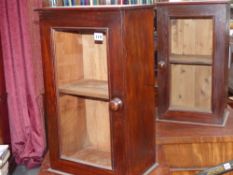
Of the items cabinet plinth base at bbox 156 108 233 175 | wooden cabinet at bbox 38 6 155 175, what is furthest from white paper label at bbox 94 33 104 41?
cabinet plinth base at bbox 156 108 233 175

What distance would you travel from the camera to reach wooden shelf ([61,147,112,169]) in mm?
1282

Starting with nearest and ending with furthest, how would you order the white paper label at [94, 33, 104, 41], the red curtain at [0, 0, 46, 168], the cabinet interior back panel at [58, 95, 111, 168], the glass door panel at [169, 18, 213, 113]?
the white paper label at [94, 33, 104, 41], the cabinet interior back panel at [58, 95, 111, 168], the red curtain at [0, 0, 46, 168], the glass door panel at [169, 18, 213, 113]

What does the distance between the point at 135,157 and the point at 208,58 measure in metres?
0.88

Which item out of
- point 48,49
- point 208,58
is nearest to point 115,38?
point 48,49

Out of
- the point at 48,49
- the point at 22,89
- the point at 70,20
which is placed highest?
the point at 70,20

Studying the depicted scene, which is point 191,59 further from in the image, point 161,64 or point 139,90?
point 139,90

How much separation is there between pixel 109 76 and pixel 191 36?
3.10ft

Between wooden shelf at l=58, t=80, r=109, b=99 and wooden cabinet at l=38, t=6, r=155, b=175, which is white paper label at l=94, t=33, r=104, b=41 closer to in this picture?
wooden cabinet at l=38, t=6, r=155, b=175

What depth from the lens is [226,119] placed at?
1.89 metres

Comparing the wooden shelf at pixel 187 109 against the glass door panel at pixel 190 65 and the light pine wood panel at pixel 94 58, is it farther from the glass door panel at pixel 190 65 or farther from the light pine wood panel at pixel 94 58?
the light pine wood panel at pixel 94 58

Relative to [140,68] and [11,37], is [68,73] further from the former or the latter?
[11,37]

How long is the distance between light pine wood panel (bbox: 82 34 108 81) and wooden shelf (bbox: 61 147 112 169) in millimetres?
306

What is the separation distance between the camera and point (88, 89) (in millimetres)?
1284

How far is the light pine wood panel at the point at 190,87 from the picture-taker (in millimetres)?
1939
